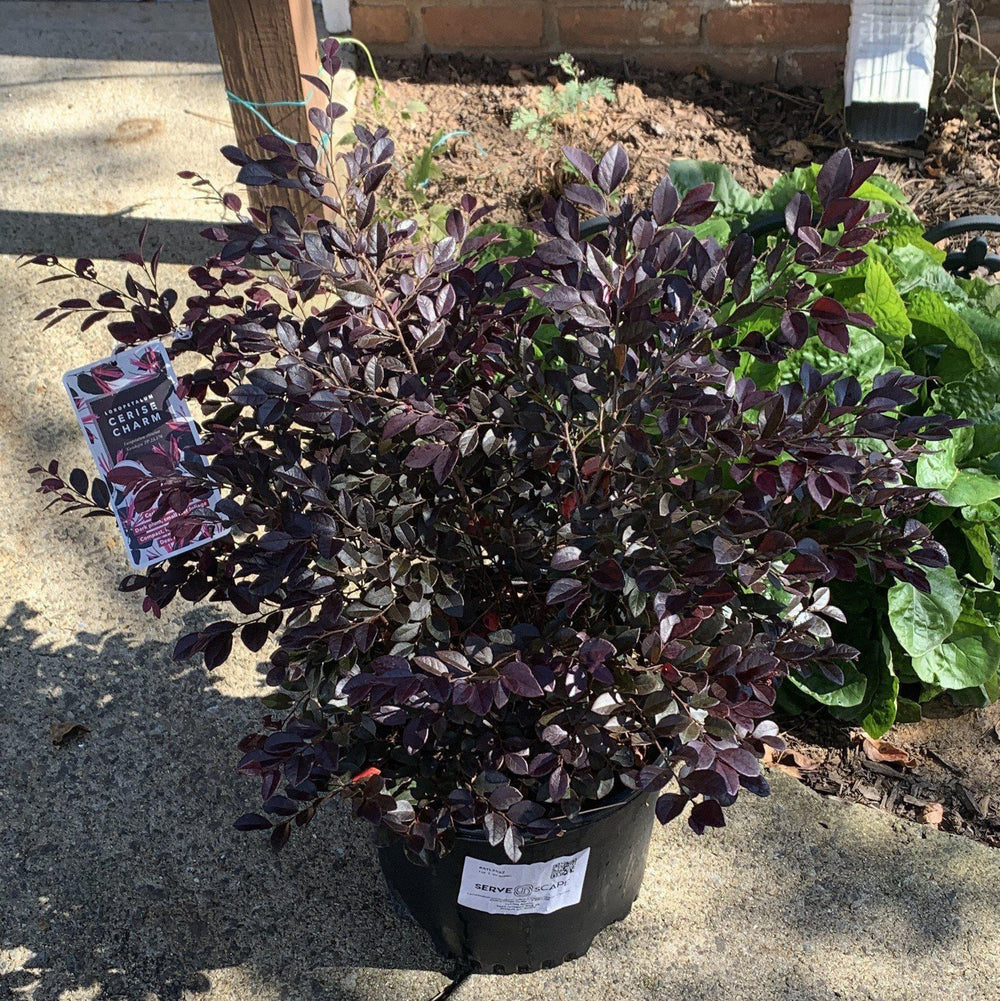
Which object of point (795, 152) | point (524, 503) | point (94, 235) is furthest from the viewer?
point (795, 152)

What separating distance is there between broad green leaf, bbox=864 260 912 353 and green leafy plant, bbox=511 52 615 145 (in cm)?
159

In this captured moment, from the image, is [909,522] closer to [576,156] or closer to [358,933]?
[576,156]

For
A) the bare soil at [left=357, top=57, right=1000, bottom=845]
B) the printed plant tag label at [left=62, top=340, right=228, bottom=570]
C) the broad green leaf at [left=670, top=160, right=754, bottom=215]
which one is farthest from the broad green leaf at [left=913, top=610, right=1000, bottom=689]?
the bare soil at [left=357, top=57, right=1000, bottom=845]

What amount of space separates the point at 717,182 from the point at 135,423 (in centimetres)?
149

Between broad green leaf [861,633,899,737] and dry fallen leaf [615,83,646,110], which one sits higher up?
dry fallen leaf [615,83,646,110]

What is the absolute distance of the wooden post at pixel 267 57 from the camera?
271 centimetres

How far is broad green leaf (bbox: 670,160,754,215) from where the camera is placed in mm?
2523

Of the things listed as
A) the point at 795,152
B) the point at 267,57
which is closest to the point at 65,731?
the point at 267,57

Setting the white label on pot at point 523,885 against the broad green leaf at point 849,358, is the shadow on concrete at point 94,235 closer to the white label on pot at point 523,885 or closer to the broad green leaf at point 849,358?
the broad green leaf at point 849,358

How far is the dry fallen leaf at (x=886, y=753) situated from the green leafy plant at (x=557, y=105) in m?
2.12

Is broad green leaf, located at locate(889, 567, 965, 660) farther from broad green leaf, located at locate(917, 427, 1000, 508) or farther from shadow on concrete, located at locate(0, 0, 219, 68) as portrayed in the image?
shadow on concrete, located at locate(0, 0, 219, 68)

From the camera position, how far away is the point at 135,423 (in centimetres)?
178

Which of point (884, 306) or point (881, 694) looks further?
point (881, 694)

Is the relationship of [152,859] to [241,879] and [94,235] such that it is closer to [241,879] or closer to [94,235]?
[241,879]
